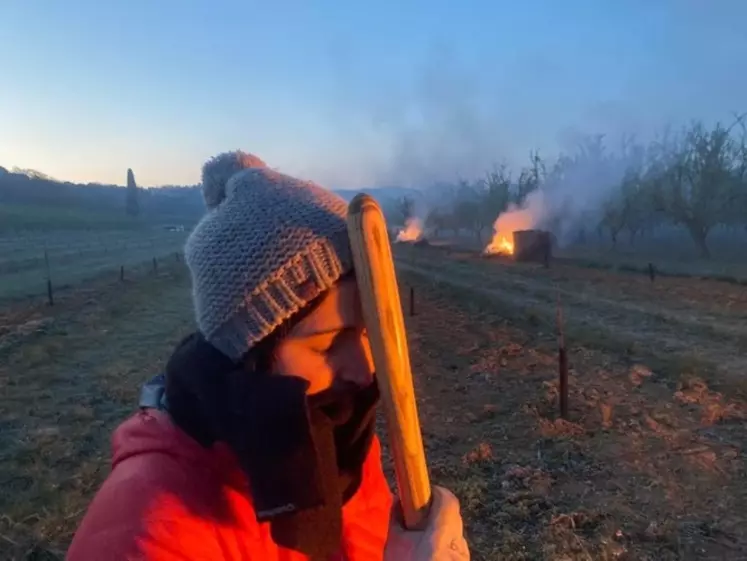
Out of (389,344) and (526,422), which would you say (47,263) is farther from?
(389,344)

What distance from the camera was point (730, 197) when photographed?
140 ft

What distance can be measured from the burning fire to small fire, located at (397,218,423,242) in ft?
29.2

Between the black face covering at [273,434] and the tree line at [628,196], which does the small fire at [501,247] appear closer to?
the tree line at [628,196]

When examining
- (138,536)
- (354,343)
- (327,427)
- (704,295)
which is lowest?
(704,295)

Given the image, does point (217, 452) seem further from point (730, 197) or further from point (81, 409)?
point (730, 197)

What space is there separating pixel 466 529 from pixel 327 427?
4078mm

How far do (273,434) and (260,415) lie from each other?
1.5 inches

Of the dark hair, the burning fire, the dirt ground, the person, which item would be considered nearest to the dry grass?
the dirt ground

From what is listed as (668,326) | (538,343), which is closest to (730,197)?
(668,326)

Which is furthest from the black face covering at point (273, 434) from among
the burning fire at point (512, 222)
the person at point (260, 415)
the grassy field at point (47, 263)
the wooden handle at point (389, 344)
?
the burning fire at point (512, 222)

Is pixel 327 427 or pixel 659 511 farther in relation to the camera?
pixel 659 511

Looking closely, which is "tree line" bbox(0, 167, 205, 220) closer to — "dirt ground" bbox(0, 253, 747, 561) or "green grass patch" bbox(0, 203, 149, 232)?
"green grass patch" bbox(0, 203, 149, 232)

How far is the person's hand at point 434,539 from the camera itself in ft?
3.94

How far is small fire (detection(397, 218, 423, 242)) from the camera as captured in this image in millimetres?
61138
